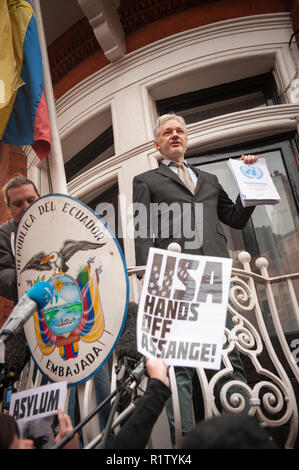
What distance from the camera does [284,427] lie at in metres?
2.56

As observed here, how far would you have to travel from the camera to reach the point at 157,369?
148 cm

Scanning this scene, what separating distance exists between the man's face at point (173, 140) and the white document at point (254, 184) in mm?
404

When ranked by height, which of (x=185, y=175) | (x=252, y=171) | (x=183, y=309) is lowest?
(x=183, y=309)

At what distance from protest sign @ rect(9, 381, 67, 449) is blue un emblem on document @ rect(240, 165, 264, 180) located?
1587mm

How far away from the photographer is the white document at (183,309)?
156 cm

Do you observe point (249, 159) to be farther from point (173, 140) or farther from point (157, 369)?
point (157, 369)

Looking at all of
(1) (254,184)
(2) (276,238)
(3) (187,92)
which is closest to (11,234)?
(1) (254,184)

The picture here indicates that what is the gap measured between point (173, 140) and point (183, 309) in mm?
1370

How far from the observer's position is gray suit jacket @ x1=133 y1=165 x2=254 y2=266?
227 centimetres

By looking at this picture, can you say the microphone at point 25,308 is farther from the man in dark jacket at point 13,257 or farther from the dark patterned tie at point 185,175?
the dark patterned tie at point 185,175

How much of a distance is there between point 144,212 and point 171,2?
317cm

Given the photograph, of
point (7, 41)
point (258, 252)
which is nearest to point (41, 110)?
point (7, 41)
